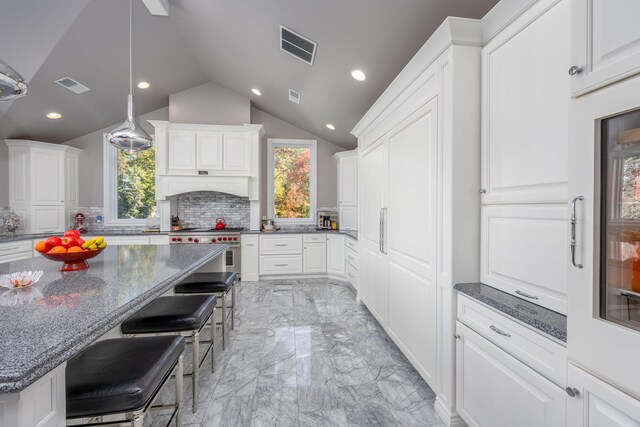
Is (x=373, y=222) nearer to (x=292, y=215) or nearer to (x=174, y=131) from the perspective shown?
(x=292, y=215)

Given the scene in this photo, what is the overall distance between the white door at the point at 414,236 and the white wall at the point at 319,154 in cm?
309

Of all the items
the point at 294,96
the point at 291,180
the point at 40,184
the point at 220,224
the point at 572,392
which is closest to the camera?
the point at 572,392

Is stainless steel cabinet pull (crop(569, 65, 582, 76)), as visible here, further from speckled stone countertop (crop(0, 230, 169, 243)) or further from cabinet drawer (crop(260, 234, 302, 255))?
speckled stone countertop (crop(0, 230, 169, 243))

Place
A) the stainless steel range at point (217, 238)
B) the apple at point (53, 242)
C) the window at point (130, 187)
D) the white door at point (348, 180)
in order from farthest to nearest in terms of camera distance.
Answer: the window at point (130, 187)
the white door at point (348, 180)
the stainless steel range at point (217, 238)
the apple at point (53, 242)

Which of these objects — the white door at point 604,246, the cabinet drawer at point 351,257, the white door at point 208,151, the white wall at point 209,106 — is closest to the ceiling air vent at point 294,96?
the white wall at point 209,106

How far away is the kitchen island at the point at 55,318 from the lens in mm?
678

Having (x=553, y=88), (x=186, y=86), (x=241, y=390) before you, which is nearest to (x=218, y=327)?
(x=241, y=390)

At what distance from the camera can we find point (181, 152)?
15.5 feet

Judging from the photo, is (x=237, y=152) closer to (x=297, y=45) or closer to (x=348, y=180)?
(x=348, y=180)

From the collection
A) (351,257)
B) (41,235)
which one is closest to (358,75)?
(351,257)

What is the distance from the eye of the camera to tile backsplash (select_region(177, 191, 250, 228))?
5172 mm

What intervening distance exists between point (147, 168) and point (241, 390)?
458 centimetres

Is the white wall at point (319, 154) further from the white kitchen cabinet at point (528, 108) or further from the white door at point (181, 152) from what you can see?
the white kitchen cabinet at point (528, 108)

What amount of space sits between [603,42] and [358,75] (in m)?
2.42
